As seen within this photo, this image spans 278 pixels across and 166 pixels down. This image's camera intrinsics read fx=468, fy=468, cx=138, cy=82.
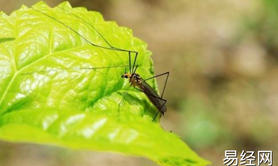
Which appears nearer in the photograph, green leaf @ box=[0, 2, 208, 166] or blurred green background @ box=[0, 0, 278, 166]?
green leaf @ box=[0, 2, 208, 166]

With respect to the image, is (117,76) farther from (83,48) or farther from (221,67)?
(221,67)

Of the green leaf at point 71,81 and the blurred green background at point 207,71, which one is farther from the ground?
the blurred green background at point 207,71

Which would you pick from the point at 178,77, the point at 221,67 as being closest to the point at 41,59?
the point at 178,77

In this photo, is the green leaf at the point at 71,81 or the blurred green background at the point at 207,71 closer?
the green leaf at the point at 71,81

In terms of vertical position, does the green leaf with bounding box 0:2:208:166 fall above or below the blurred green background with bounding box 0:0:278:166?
below
